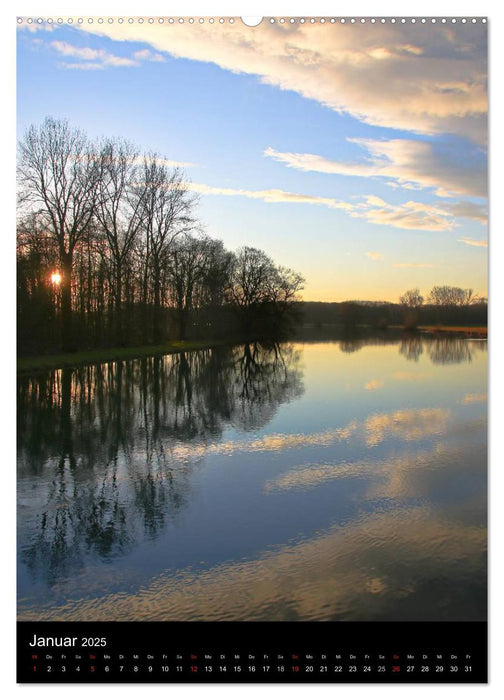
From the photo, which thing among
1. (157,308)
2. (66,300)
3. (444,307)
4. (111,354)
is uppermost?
(157,308)

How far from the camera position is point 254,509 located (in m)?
6.95

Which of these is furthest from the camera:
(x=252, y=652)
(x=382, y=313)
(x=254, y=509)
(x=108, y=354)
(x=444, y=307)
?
(x=108, y=354)

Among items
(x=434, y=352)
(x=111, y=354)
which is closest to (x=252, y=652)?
(x=111, y=354)

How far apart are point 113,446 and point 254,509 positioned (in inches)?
168

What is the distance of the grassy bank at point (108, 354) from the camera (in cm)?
1813

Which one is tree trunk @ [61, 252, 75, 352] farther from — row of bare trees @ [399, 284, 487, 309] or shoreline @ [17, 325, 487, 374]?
row of bare trees @ [399, 284, 487, 309]

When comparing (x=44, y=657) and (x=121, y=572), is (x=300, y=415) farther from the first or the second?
(x=44, y=657)

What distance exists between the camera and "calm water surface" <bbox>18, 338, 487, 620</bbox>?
4.73 meters

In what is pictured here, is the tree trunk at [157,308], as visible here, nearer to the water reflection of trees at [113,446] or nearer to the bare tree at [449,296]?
the water reflection of trees at [113,446]

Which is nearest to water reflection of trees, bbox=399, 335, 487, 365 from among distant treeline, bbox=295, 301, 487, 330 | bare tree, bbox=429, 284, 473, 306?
distant treeline, bbox=295, 301, 487, 330

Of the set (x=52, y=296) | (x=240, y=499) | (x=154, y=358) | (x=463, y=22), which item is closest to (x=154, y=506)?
(x=240, y=499)

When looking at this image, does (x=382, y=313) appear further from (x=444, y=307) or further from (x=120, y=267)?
(x=120, y=267)

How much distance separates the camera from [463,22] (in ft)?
15.0

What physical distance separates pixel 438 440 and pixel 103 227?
20762 millimetres
